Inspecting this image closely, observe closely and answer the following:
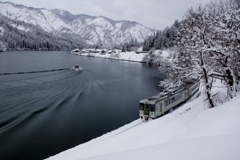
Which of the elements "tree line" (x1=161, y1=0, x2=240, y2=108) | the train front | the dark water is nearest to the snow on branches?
"tree line" (x1=161, y1=0, x2=240, y2=108)

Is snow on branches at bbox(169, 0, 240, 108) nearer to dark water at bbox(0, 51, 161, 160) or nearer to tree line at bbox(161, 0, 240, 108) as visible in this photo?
tree line at bbox(161, 0, 240, 108)

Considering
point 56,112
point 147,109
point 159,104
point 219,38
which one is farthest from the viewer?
point 56,112

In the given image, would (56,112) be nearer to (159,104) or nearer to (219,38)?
(159,104)

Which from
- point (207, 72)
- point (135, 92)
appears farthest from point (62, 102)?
point (207, 72)

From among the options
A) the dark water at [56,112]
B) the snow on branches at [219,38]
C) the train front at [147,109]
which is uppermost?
the snow on branches at [219,38]

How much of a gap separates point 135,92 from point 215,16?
2542cm

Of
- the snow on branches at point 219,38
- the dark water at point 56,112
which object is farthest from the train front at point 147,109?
the snow on branches at point 219,38

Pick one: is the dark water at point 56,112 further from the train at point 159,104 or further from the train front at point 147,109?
the train at point 159,104

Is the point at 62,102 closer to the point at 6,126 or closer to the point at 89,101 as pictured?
the point at 89,101

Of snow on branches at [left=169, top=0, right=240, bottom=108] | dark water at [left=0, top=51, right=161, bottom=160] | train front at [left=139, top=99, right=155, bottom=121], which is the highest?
snow on branches at [left=169, top=0, right=240, bottom=108]

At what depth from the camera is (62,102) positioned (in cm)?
3089

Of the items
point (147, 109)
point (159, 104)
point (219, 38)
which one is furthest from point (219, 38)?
point (147, 109)

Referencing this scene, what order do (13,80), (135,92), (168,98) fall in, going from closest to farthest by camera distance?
(168,98) < (135,92) < (13,80)

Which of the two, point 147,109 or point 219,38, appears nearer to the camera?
point 219,38
